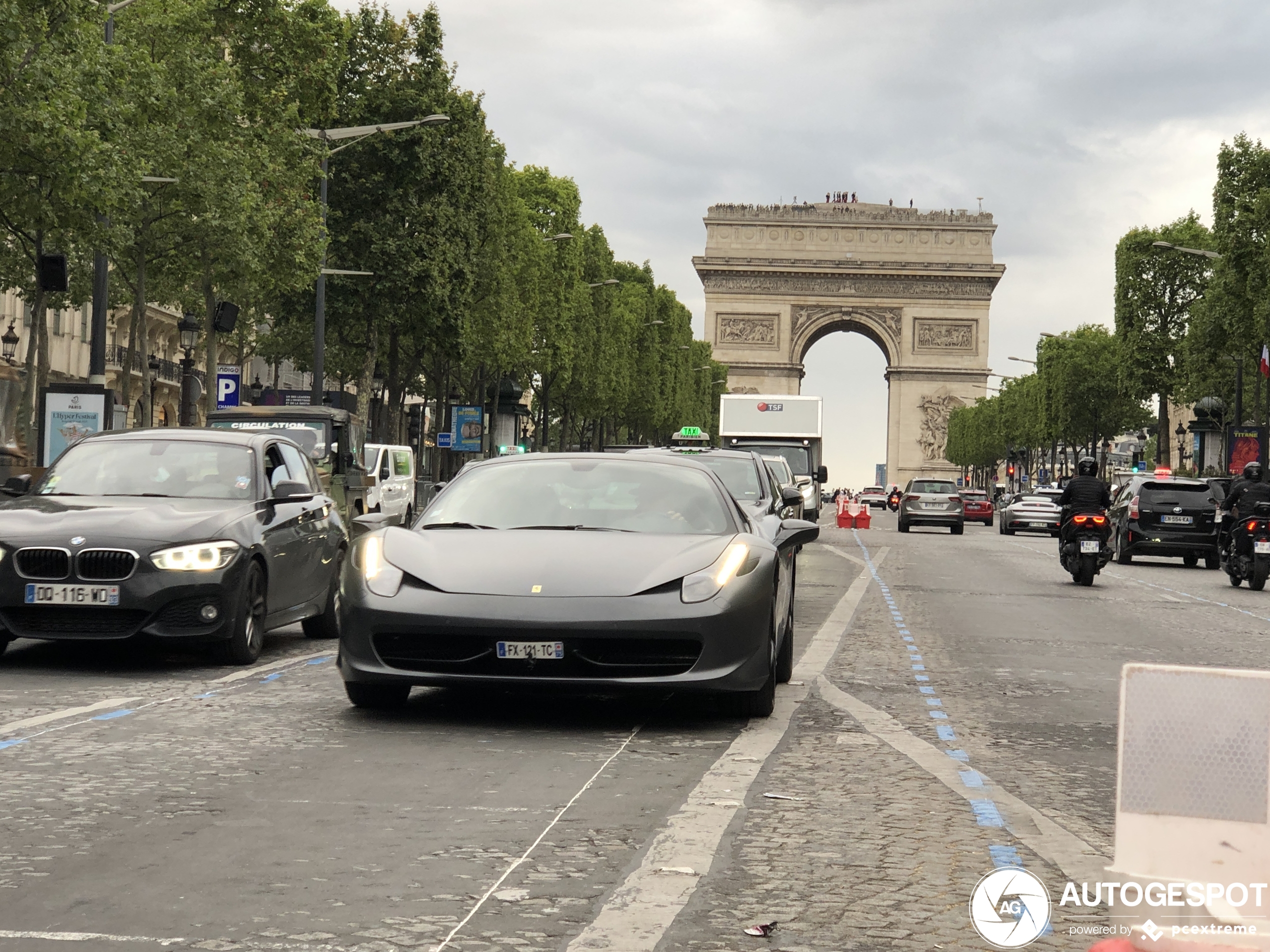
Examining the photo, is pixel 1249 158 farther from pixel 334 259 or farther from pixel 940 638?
pixel 940 638

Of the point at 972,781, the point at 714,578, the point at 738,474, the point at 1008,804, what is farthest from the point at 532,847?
the point at 738,474

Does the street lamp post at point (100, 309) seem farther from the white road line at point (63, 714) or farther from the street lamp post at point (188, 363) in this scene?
the white road line at point (63, 714)

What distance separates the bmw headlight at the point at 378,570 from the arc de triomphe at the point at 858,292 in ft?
333

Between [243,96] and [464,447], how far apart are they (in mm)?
18392

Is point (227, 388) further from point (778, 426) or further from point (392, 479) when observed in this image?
point (778, 426)

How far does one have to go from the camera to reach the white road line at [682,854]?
4.48 metres

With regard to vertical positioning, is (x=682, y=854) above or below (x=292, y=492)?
below

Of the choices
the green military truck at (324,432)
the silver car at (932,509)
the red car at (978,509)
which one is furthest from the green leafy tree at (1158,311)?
the green military truck at (324,432)

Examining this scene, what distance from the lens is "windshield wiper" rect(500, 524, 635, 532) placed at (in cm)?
887

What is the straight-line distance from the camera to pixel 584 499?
942cm

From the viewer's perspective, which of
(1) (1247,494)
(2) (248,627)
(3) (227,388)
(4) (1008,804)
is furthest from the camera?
(3) (227,388)

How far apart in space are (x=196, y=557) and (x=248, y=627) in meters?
0.72

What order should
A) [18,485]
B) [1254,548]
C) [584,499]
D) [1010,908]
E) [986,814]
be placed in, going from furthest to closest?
[1254,548] < [18,485] < [584,499] < [986,814] < [1010,908]

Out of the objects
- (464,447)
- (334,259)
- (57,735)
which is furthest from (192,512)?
(464,447)
